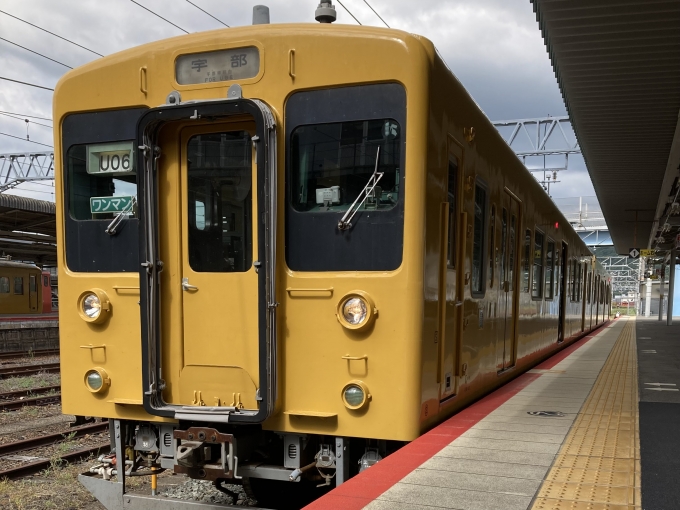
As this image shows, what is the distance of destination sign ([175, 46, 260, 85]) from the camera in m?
4.03

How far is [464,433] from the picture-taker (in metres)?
4.15

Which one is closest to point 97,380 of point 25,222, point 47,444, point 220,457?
point 220,457

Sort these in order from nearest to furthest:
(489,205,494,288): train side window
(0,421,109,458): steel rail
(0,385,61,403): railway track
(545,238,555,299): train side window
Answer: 1. (489,205,494,288): train side window
2. (0,421,109,458): steel rail
3. (545,238,555,299): train side window
4. (0,385,61,403): railway track

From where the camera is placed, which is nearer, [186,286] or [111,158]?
[186,286]

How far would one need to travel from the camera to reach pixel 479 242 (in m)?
5.26

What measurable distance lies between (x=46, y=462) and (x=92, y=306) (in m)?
3.42

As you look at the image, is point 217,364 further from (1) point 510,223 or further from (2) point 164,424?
(1) point 510,223

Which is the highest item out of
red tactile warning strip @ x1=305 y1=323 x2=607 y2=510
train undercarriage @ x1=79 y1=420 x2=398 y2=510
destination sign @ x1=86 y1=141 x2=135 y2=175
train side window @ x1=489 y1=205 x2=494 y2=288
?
destination sign @ x1=86 y1=141 x2=135 y2=175

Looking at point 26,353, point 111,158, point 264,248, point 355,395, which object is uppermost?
point 111,158

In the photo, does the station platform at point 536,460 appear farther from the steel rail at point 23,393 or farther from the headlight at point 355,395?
the steel rail at point 23,393

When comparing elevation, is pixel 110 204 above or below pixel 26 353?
above

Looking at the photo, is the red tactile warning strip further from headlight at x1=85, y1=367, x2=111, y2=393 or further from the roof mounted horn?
the roof mounted horn

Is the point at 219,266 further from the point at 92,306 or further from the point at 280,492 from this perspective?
the point at 280,492

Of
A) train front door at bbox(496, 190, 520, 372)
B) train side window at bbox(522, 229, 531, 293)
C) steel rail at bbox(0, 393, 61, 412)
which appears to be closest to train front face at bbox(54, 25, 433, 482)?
train front door at bbox(496, 190, 520, 372)
